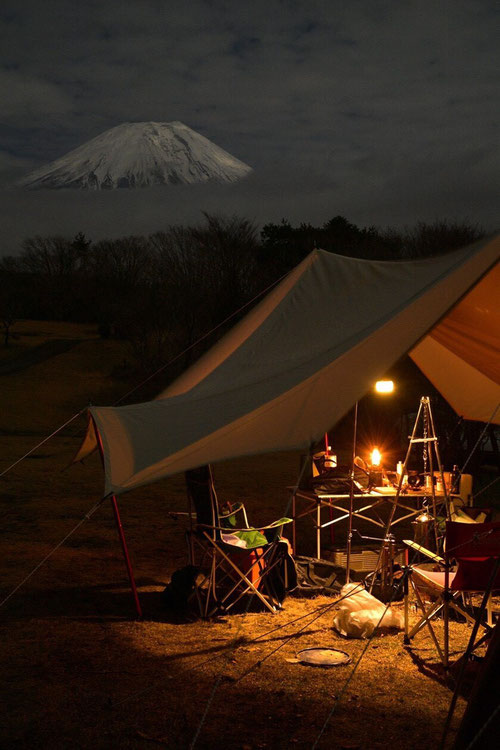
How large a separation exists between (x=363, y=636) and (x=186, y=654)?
40.6 inches

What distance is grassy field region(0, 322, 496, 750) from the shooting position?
9.75ft

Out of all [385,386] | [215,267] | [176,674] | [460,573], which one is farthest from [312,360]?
[215,267]

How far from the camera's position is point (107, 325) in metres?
33.2

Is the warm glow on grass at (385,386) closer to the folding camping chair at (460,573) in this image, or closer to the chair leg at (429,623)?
the folding camping chair at (460,573)

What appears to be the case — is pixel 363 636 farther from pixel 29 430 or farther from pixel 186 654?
pixel 29 430

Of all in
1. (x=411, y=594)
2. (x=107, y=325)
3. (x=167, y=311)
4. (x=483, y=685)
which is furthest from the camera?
(x=107, y=325)

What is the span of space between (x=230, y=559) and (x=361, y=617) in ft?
2.81

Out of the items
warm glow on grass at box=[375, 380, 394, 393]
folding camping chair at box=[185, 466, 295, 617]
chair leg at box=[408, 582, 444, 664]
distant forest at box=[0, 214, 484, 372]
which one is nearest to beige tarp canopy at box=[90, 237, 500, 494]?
warm glow on grass at box=[375, 380, 394, 393]

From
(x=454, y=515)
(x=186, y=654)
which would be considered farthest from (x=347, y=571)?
(x=186, y=654)

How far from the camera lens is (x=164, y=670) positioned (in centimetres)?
361

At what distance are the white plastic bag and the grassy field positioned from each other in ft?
0.23

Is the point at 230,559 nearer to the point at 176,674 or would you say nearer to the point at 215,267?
the point at 176,674

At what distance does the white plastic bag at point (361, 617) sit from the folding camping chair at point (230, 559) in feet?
1.62

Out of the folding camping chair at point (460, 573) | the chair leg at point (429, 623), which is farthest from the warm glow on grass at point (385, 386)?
the chair leg at point (429, 623)
